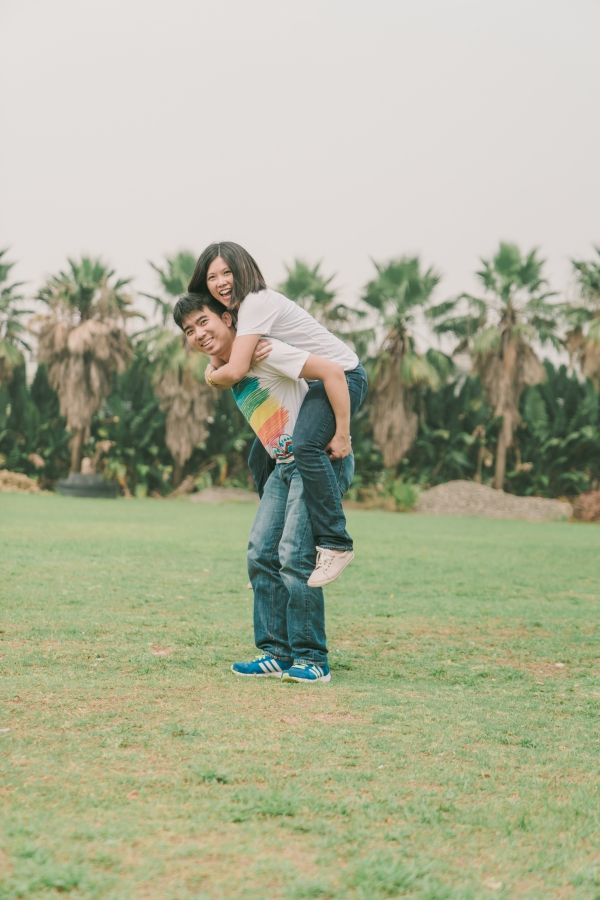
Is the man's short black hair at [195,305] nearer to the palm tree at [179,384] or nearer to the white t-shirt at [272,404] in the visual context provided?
the white t-shirt at [272,404]

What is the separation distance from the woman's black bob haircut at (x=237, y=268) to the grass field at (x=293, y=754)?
67.6 inches

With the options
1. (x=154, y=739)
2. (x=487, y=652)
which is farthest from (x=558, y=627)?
(x=154, y=739)

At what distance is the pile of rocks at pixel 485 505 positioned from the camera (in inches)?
879

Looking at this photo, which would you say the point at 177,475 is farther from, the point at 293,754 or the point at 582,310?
the point at 293,754

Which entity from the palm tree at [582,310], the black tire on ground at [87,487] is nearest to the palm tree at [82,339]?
the black tire on ground at [87,487]

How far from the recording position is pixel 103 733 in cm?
291

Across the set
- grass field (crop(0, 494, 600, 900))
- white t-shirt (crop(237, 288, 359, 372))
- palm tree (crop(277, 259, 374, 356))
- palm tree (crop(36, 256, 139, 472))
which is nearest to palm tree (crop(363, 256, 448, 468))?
palm tree (crop(277, 259, 374, 356))

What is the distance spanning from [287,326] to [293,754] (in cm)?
198

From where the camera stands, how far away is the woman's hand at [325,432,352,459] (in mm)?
3961

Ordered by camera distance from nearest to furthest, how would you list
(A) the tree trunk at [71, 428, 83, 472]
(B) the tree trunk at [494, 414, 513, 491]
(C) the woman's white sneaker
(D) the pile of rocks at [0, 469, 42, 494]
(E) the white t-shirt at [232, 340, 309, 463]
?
(C) the woman's white sneaker → (E) the white t-shirt at [232, 340, 309, 463] → (D) the pile of rocks at [0, 469, 42, 494] → (A) the tree trunk at [71, 428, 83, 472] → (B) the tree trunk at [494, 414, 513, 491]

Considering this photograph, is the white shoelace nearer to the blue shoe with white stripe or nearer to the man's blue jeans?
the man's blue jeans

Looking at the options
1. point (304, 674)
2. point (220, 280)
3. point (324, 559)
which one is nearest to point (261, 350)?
point (220, 280)

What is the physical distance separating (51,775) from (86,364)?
23083 mm

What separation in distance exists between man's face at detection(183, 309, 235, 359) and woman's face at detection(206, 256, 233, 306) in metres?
0.10
